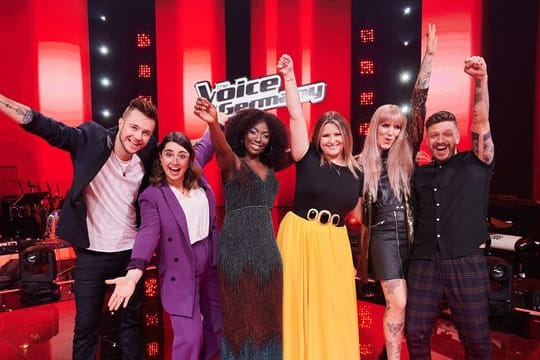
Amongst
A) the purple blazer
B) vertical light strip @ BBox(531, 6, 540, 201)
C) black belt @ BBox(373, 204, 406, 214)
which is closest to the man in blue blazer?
the purple blazer

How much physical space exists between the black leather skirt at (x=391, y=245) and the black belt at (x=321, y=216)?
31 cm

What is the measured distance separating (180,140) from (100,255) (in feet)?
2.66

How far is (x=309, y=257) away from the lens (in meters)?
2.36

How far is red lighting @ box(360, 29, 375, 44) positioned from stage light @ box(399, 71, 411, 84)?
124 centimetres

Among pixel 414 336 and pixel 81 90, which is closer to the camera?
pixel 414 336

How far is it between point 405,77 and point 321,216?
32.0 feet

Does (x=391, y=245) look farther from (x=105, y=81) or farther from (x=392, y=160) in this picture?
(x=105, y=81)

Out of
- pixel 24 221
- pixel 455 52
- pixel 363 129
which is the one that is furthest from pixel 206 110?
pixel 363 129

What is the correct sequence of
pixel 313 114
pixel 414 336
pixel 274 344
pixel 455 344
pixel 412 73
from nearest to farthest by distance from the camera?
pixel 274 344 < pixel 414 336 < pixel 455 344 < pixel 313 114 < pixel 412 73

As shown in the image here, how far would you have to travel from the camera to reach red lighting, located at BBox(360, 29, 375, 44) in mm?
11616

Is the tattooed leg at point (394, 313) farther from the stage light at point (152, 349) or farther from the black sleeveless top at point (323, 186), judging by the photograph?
the stage light at point (152, 349)

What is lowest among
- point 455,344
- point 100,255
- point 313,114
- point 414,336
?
point 455,344

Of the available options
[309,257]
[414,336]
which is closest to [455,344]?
[414,336]

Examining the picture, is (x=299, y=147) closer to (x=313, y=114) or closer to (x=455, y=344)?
(x=455, y=344)
